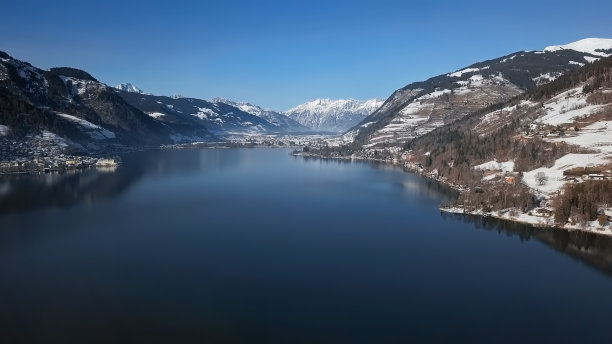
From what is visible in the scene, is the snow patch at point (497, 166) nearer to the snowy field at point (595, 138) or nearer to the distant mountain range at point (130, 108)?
the snowy field at point (595, 138)

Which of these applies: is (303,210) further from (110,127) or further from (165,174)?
(110,127)

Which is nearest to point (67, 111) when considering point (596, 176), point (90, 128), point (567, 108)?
point (90, 128)

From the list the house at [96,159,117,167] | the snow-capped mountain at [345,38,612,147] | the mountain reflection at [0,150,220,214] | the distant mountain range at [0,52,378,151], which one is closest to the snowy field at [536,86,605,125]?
the snow-capped mountain at [345,38,612,147]

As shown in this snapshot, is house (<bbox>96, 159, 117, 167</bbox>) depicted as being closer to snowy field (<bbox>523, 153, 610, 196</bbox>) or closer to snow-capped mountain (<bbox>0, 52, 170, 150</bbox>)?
snow-capped mountain (<bbox>0, 52, 170, 150</bbox>)

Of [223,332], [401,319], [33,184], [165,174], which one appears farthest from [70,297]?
[165,174]

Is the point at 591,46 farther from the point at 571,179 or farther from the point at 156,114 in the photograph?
the point at 156,114

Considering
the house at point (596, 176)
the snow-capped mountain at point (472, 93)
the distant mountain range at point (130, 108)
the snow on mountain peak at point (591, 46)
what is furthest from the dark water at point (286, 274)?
the snow on mountain peak at point (591, 46)
